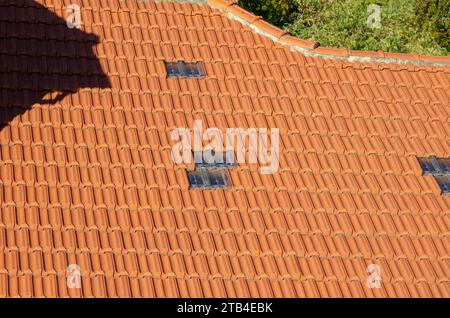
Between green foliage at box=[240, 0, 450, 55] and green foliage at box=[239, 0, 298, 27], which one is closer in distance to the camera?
green foliage at box=[240, 0, 450, 55]

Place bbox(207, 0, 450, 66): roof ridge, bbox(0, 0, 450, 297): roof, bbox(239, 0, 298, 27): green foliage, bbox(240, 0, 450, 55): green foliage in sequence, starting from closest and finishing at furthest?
bbox(0, 0, 450, 297): roof < bbox(207, 0, 450, 66): roof ridge < bbox(240, 0, 450, 55): green foliage < bbox(239, 0, 298, 27): green foliage

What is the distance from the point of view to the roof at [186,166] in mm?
14617

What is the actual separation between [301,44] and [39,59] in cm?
493

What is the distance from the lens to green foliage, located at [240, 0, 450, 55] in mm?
24609

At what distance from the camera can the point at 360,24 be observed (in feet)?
82.5

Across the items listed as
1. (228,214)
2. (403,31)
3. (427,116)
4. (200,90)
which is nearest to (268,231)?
(228,214)

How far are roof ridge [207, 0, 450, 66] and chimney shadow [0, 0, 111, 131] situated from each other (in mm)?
2850

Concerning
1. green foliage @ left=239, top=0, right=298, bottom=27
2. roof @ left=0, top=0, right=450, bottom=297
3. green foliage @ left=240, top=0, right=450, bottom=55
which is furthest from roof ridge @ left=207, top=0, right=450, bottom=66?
green foliage @ left=239, top=0, right=298, bottom=27

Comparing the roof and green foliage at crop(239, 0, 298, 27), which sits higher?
the roof

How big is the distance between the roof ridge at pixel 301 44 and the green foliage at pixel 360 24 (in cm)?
495

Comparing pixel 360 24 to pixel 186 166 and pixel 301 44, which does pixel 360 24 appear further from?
pixel 186 166

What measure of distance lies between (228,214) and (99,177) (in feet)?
6.82

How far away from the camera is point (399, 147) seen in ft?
57.4

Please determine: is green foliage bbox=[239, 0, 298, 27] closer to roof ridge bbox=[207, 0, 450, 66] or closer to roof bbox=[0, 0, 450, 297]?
roof ridge bbox=[207, 0, 450, 66]
